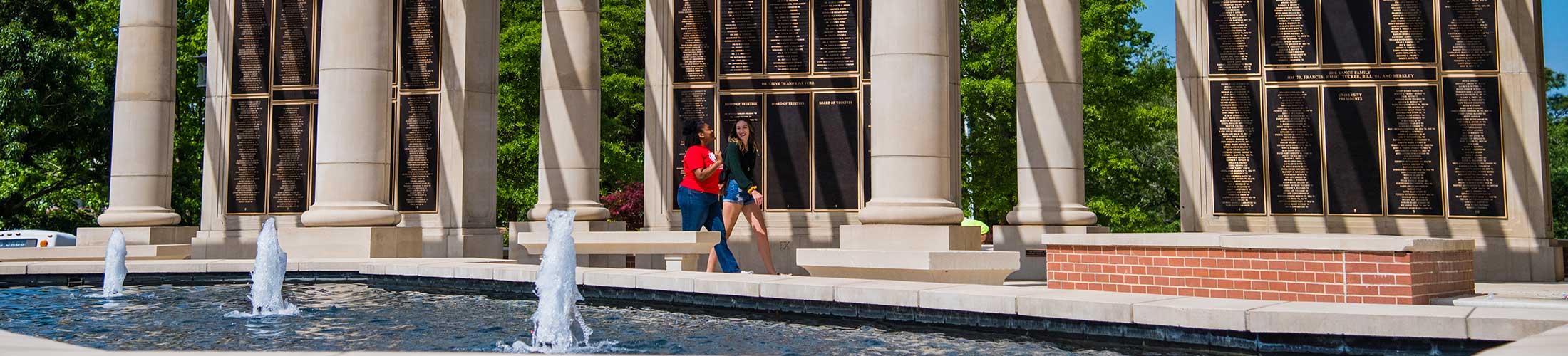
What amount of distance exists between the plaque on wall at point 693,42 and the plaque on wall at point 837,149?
223 cm

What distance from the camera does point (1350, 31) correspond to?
20422 mm

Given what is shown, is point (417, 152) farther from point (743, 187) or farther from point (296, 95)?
point (743, 187)

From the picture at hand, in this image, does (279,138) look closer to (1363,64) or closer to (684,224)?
(684,224)

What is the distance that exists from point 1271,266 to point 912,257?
5.22 m

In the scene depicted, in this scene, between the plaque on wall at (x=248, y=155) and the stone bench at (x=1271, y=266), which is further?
the plaque on wall at (x=248, y=155)

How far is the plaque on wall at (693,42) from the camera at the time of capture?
2273 cm

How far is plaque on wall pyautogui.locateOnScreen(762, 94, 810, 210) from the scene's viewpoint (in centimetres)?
2211

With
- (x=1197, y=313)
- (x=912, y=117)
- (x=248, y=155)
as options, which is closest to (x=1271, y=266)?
(x=1197, y=313)

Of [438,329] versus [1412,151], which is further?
[1412,151]

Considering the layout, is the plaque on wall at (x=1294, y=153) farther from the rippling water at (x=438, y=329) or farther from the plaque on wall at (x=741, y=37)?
the rippling water at (x=438, y=329)

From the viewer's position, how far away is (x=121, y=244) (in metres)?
16.8

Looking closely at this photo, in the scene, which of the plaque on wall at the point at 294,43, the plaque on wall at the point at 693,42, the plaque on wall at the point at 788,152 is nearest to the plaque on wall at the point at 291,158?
the plaque on wall at the point at 294,43

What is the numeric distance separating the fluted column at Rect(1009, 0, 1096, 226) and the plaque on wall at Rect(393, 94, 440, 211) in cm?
1119

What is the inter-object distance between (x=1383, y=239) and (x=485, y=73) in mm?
18742
